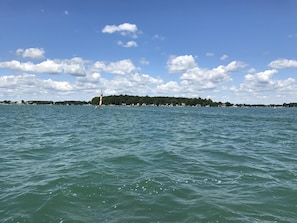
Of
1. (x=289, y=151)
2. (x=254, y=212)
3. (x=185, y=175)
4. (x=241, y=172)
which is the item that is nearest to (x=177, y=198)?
(x=254, y=212)

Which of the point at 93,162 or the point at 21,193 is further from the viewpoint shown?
the point at 93,162

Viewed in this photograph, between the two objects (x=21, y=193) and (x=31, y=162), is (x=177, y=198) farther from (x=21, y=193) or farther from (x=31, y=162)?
(x=31, y=162)

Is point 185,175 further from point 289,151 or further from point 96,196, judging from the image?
point 289,151

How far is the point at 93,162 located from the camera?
18000mm

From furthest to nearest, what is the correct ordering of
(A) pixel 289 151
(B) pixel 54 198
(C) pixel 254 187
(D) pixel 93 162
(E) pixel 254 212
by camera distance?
(A) pixel 289 151
(D) pixel 93 162
(C) pixel 254 187
(B) pixel 54 198
(E) pixel 254 212

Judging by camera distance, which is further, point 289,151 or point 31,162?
point 289,151

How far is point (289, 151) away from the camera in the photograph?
2392cm

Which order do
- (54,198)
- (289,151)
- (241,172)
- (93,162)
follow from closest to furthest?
(54,198)
(241,172)
(93,162)
(289,151)

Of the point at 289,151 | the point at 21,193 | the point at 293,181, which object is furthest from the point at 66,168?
the point at 289,151

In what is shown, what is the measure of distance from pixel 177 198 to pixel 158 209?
4.45 ft

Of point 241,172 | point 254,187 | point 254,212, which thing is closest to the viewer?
point 254,212

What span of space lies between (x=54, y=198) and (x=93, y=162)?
258 inches

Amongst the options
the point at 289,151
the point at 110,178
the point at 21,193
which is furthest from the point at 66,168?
the point at 289,151

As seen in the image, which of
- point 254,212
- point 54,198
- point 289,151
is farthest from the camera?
point 289,151
